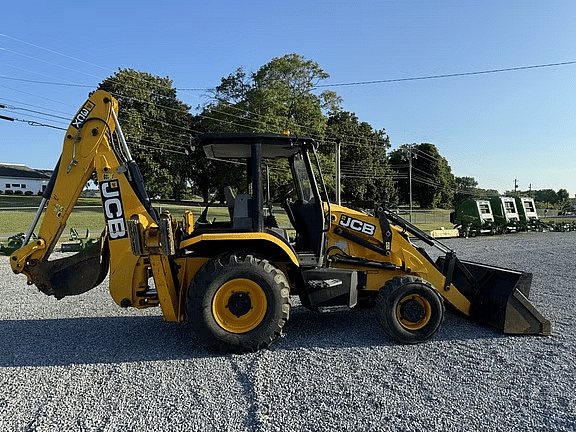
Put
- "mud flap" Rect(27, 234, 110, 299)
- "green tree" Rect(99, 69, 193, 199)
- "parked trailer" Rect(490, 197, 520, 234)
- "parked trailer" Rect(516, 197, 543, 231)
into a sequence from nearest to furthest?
1. "mud flap" Rect(27, 234, 110, 299)
2. "parked trailer" Rect(490, 197, 520, 234)
3. "parked trailer" Rect(516, 197, 543, 231)
4. "green tree" Rect(99, 69, 193, 199)

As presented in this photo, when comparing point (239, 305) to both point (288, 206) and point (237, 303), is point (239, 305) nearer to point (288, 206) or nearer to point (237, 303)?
point (237, 303)

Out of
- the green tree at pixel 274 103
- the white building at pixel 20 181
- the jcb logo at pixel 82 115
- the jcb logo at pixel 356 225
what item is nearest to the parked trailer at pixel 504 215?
the green tree at pixel 274 103

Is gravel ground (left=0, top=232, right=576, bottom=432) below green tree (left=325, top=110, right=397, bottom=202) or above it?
below

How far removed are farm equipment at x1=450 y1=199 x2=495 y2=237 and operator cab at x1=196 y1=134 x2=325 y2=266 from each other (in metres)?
21.6

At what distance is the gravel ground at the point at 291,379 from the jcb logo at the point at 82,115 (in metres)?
2.64

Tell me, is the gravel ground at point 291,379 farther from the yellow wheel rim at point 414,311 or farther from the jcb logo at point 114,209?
the jcb logo at point 114,209

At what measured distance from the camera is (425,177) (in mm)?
71312

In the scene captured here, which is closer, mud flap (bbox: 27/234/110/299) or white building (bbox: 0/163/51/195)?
mud flap (bbox: 27/234/110/299)

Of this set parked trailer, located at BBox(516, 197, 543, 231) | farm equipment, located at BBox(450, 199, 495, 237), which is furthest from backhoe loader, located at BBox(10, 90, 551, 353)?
parked trailer, located at BBox(516, 197, 543, 231)

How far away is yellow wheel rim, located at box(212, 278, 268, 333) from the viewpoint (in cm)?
524

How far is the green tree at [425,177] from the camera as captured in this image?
7025 centimetres

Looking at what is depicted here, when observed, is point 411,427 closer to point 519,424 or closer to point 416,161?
point 519,424

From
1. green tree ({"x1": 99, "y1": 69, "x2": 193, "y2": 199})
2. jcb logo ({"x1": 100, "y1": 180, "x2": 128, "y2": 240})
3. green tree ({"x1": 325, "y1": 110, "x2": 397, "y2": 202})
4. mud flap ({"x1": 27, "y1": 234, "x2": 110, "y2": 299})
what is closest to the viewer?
jcb logo ({"x1": 100, "y1": 180, "x2": 128, "y2": 240})

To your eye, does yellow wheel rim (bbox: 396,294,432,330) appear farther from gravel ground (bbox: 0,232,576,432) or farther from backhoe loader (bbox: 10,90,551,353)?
gravel ground (bbox: 0,232,576,432)
